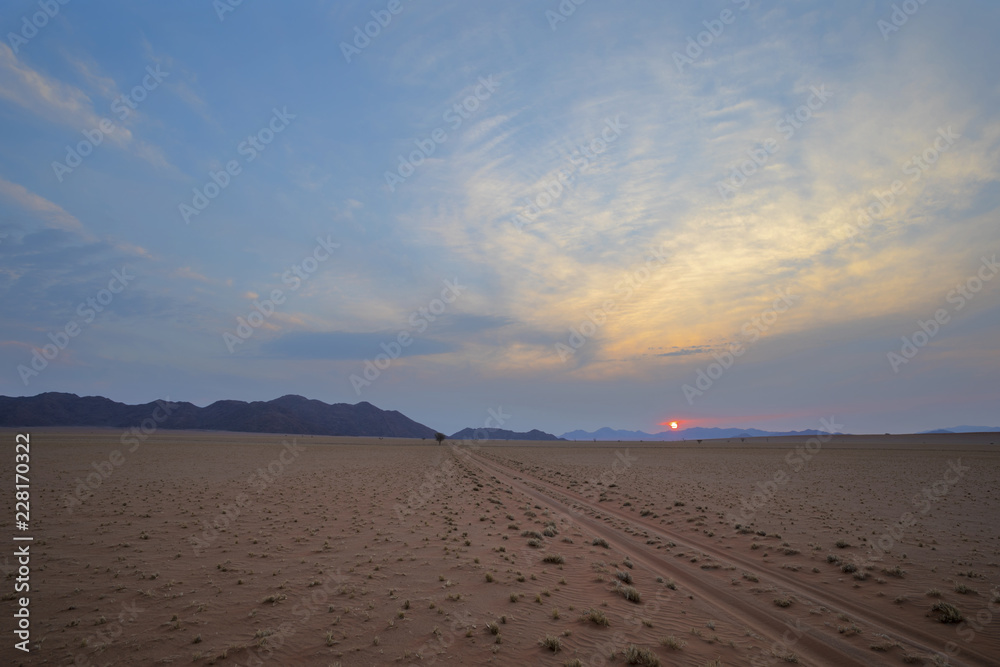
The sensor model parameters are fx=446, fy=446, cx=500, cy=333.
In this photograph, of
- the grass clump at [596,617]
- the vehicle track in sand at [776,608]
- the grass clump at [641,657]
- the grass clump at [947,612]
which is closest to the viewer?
the grass clump at [641,657]

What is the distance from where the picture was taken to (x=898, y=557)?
44.7 ft

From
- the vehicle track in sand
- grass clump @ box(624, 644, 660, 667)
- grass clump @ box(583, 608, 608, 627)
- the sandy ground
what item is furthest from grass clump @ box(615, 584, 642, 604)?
grass clump @ box(624, 644, 660, 667)

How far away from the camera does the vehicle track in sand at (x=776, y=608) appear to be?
26.8 ft

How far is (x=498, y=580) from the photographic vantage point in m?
11.7

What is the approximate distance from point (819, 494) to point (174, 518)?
3283 cm

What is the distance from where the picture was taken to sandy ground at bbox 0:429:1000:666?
8.20 metres

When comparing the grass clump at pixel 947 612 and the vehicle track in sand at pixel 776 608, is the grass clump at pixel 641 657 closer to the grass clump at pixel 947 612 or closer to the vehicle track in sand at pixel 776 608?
the vehicle track in sand at pixel 776 608

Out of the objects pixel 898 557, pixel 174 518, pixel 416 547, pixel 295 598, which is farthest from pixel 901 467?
pixel 174 518

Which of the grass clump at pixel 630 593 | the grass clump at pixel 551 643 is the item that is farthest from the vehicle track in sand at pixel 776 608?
the grass clump at pixel 551 643

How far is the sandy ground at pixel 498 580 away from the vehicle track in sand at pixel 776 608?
0.07 m

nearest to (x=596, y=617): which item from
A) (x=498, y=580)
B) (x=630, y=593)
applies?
(x=630, y=593)

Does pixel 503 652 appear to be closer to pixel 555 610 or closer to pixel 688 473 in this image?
pixel 555 610

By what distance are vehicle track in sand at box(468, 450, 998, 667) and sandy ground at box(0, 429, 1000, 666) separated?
A: 68 mm

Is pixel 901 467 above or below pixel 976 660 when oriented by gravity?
above
